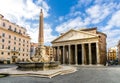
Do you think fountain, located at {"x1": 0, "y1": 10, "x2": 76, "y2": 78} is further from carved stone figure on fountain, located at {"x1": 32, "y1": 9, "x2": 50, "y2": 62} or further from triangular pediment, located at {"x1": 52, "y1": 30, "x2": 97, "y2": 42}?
triangular pediment, located at {"x1": 52, "y1": 30, "x2": 97, "y2": 42}

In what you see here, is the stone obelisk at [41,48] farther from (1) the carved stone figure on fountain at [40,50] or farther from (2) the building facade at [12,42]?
(2) the building facade at [12,42]

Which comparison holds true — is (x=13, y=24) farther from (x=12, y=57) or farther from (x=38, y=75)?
(x=38, y=75)

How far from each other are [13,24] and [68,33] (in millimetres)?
20240

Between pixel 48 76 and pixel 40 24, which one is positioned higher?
pixel 40 24

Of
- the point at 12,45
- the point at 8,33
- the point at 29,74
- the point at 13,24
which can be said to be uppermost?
the point at 13,24

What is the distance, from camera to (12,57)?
50188 millimetres

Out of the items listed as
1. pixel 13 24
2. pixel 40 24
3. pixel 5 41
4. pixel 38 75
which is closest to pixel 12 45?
pixel 5 41

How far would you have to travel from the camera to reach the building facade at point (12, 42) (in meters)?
45.5

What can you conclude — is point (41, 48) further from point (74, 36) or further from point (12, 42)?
point (12, 42)

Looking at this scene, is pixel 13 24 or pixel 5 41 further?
pixel 13 24

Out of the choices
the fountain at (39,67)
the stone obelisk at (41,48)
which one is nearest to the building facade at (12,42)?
the stone obelisk at (41,48)

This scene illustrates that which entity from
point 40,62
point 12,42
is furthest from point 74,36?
point 40,62

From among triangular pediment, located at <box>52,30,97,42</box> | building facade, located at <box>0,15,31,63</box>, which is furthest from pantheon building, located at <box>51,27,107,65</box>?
building facade, located at <box>0,15,31,63</box>

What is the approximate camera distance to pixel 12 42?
164 ft
